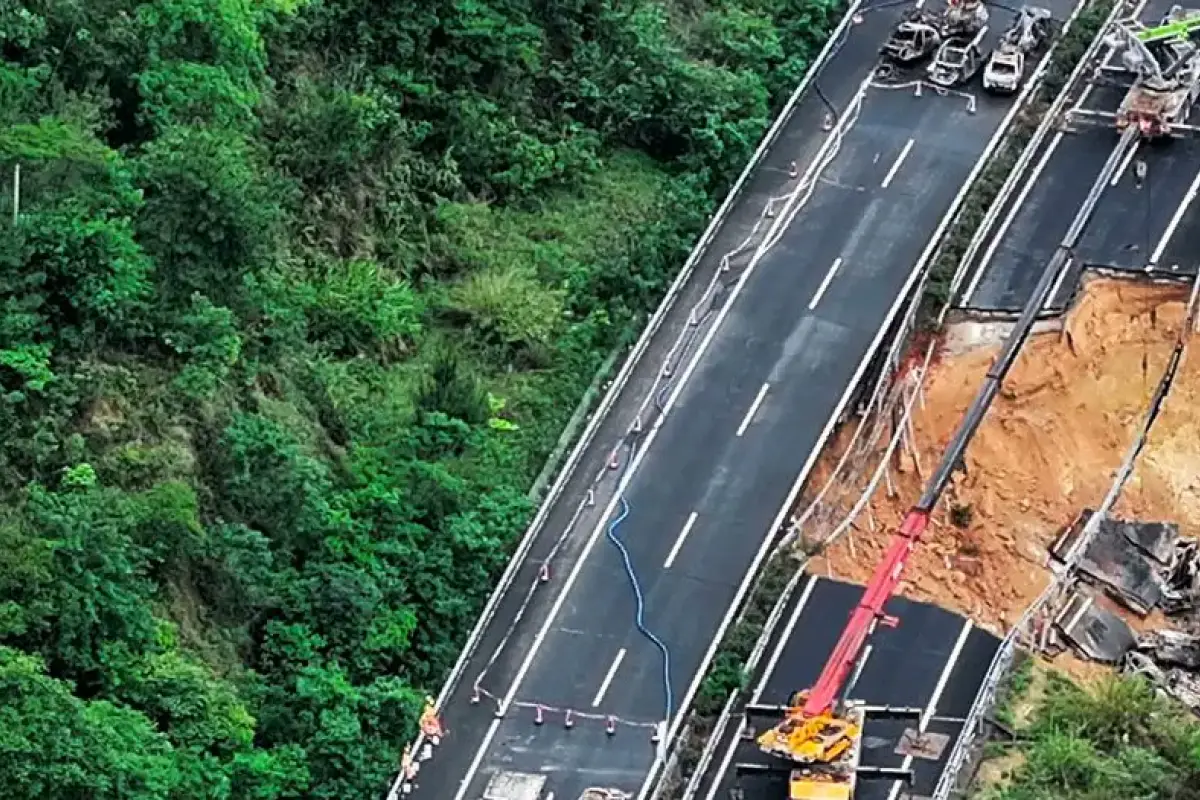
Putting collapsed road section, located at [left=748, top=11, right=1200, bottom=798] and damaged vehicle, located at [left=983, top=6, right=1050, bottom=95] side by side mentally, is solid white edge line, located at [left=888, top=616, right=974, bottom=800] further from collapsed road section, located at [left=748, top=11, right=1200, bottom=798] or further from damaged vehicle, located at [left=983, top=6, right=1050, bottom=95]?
damaged vehicle, located at [left=983, top=6, right=1050, bottom=95]

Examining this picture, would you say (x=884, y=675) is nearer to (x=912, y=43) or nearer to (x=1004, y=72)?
(x=1004, y=72)

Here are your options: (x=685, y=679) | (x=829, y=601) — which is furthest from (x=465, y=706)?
(x=829, y=601)

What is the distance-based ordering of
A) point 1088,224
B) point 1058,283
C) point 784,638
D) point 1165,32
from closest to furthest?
point 784,638 → point 1058,283 → point 1088,224 → point 1165,32

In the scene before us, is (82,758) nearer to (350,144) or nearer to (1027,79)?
(350,144)

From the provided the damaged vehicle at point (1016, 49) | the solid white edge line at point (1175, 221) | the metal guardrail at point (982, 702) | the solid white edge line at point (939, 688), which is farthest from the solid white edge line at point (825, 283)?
the solid white edge line at point (939, 688)

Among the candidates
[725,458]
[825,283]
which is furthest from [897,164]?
[725,458]

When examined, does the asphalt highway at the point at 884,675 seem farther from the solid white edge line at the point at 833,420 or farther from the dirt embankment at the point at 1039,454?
the dirt embankment at the point at 1039,454
